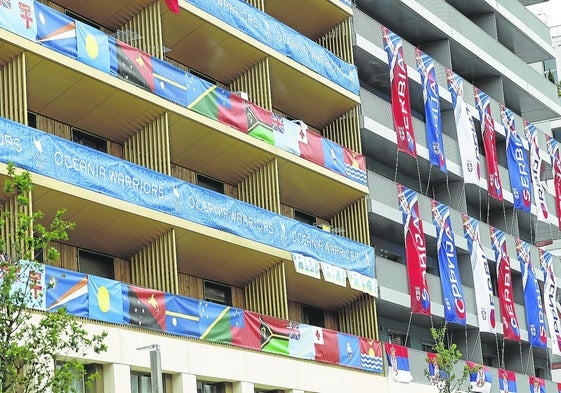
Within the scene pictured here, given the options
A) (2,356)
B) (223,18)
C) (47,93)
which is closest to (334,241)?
(223,18)

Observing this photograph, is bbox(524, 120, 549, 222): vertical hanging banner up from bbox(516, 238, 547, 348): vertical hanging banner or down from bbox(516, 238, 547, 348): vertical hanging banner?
up

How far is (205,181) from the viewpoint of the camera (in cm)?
4856

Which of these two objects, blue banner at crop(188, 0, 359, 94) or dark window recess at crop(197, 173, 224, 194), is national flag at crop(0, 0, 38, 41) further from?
Answer: dark window recess at crop(197, 173, 224, 194)

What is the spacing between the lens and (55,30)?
1476 inches

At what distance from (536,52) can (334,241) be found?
108 feet

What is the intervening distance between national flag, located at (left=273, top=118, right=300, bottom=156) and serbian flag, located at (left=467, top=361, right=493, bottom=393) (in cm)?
1464

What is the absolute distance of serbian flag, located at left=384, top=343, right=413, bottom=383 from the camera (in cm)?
5278

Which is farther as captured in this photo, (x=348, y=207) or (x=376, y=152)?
(x=376, y=152)

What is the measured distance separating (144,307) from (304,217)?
55.5 ft

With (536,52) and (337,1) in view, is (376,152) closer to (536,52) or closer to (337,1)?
(337,1)

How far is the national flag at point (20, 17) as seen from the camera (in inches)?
1406

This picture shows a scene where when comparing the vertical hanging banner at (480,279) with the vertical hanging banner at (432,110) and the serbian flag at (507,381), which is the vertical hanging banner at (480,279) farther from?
A: the vertical hanging banner at (432,110)

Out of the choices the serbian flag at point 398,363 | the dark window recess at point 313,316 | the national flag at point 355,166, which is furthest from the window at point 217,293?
the national flag at point 355,166

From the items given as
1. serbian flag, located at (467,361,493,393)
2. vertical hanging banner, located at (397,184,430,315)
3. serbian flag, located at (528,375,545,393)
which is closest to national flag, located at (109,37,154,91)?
vertical hanging banner, located at (397,184,430,315)
